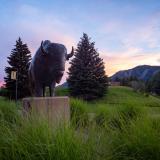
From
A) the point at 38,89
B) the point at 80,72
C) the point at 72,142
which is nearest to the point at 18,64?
the point at 80,72

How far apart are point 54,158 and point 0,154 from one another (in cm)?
55

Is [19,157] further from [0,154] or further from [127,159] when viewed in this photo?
[127,159]

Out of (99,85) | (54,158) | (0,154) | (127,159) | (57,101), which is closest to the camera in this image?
(54,158)

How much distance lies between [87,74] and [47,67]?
2951cm

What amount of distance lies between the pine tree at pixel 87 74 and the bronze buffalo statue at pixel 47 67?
1031 inches

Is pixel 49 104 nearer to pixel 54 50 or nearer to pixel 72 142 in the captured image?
pixel 54 50

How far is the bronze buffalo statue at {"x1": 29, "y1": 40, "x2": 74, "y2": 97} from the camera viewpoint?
6.64 metres

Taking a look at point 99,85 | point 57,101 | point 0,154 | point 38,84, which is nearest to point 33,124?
point 0,154

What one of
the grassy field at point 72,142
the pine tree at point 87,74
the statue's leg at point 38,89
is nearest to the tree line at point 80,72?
the pine tree at point 87,74

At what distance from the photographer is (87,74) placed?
3647cm

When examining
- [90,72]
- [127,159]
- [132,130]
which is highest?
[90,72]

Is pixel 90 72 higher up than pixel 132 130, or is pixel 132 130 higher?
pixel 90 72

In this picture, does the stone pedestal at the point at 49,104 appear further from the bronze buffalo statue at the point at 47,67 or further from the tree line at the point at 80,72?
the tree line at the point at 80,72

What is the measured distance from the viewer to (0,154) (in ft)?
9.68
